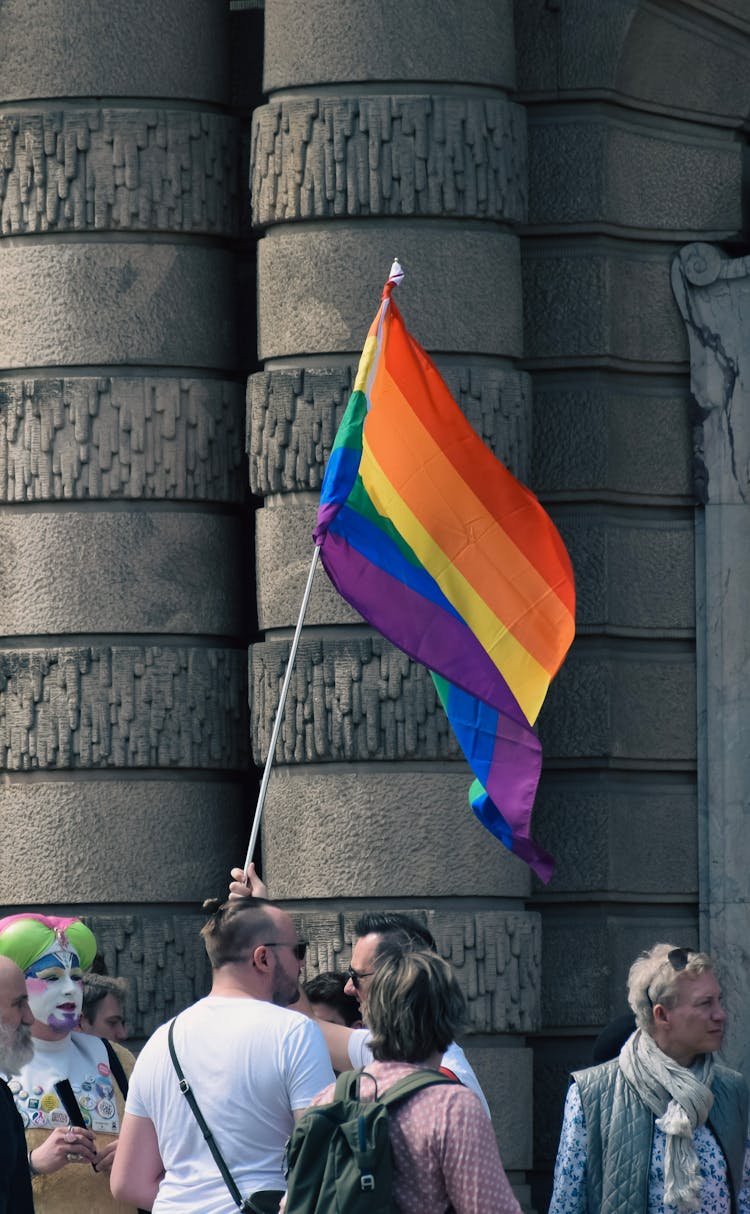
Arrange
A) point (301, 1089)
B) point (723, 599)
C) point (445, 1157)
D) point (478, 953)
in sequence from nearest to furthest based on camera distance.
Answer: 1. point (445, 1157)
2. point (301, 1089)
3. point (478, 953)
4. point (723, 599)

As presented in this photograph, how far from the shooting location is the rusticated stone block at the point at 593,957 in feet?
27.9

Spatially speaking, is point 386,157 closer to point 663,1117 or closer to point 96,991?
point 96,991

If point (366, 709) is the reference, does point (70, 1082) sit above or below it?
below

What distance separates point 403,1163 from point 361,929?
1606 millimetres

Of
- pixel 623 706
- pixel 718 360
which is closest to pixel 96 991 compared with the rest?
pixel 623 706

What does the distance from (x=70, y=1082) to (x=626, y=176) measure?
418 centimetres

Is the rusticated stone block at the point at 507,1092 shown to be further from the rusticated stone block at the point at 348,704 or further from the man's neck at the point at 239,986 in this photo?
the man's neck at the point at 239,986

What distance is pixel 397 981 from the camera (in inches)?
178

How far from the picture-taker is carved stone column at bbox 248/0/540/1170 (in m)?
8.07

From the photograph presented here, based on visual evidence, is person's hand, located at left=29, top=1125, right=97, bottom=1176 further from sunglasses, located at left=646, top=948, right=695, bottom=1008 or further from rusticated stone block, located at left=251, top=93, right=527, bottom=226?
rusticated stone block, located at left=251, top=93, right=527, bottom=226

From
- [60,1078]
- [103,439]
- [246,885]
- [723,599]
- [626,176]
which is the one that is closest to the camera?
[60,1078]

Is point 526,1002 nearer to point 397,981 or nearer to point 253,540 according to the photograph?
point 253,540

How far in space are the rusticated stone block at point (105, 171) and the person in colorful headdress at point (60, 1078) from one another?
3066 millimetres

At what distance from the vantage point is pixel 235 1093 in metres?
5.14
